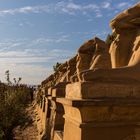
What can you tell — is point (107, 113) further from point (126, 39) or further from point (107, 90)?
point (126, 39)

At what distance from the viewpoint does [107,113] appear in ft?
17.2

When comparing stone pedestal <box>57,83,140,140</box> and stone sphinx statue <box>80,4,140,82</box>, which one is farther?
stone sphinx statue <box>80,4,140,82</box>

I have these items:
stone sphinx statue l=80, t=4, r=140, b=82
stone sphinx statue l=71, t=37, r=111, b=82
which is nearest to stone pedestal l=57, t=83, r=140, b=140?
stone sphinx statue l=80, t=4, r=140, b=82

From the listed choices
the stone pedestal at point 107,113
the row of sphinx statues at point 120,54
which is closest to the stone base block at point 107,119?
the stone pedestal at point 107,113

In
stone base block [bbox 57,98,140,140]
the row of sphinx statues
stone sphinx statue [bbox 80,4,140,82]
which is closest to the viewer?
stone base block [bbox 57,98,140,140]

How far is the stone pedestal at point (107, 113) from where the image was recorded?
514cm

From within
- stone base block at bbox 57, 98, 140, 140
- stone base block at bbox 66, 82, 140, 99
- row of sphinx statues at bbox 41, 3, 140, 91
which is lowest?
stone base block at bbox 57, 98, 140, 140

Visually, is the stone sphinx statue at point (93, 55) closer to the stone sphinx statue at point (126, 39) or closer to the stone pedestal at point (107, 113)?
the stone sphinx statue at point (126, 39)

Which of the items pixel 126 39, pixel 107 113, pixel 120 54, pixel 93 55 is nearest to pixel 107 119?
pixel 107 113

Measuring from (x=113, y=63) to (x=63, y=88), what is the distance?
11.0 feet

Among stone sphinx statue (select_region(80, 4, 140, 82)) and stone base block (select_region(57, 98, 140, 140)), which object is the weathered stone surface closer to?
stone sphinx statue (select_region(80, 4, 140, 82))

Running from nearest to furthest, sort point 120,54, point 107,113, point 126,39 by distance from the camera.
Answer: point 107,113 → point 120,54 → point 126,39

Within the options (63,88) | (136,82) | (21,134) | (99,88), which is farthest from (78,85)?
(21,134)

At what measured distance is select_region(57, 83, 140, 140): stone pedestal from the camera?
203 inches
